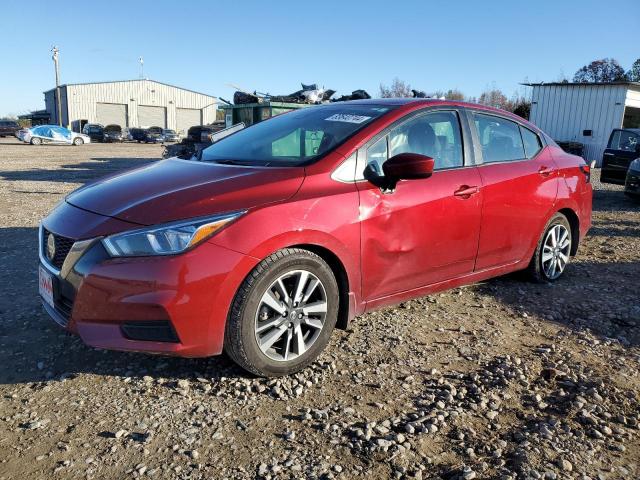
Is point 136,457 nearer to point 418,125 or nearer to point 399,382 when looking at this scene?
point 399,382

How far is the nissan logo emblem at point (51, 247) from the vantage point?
3061mm

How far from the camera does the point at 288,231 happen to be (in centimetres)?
298

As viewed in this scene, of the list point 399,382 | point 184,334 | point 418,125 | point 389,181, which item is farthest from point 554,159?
point 184,334

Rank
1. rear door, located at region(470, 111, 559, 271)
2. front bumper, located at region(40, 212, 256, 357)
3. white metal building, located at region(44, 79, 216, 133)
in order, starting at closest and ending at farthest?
front bumper, located at region(40, 212, 256, 357), rear door, located at region(470, 111, 559, 271), white metal building, located at region(44, 79, 216, 133)

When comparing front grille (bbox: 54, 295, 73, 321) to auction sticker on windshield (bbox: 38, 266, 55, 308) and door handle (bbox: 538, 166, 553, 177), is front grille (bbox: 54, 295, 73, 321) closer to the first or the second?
auction sticker on windshield (bbox: 38, 266, 55, 308)

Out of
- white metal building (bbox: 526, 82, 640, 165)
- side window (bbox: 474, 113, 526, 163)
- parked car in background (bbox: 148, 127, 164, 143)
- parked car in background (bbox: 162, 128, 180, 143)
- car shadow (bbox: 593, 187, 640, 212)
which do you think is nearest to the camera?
side window (bbox: 474, 113, 526, 163)

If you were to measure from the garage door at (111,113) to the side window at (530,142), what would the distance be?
62246mm

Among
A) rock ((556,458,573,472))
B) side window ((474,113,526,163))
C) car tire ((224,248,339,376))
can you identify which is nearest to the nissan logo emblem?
car tire ((224,248,339,376))

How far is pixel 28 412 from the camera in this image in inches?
109

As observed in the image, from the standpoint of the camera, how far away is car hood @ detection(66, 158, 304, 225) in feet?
9.40

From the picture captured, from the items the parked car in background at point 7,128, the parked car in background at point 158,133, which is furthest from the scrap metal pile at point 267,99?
the parked car in background at point 7,128

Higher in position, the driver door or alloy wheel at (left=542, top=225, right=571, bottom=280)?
the driver door

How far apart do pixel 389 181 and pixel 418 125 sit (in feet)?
2.21

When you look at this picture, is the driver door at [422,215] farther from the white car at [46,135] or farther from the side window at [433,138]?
the white car at [46,135]
